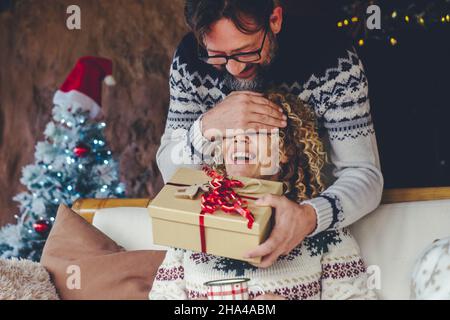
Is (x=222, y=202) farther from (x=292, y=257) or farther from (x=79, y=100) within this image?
(x=79, y=100)

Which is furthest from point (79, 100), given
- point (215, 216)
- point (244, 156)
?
point (215, 216)

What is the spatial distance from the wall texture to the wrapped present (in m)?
0.93

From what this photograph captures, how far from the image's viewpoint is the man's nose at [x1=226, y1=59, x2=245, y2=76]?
→ 1.54 meters

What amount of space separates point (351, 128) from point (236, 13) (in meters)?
0.40

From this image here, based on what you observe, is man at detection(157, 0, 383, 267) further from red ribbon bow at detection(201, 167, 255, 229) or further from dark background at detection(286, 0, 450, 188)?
dark background at detection(286, 0, 450, 188)

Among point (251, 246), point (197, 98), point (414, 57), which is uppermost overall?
point (414, 57)

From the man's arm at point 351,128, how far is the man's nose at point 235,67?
17 centimetres

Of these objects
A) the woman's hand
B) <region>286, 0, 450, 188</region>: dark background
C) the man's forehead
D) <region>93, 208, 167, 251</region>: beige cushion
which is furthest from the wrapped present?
<region>286, 0, 450, 188</region>: dark background

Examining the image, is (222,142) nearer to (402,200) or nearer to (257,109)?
(257,109)

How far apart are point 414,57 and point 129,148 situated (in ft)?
3.76

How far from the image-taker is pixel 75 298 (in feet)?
5.54

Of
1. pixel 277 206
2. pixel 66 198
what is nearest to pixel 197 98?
pixel 277 206

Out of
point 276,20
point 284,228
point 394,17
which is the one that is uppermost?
point 394,17

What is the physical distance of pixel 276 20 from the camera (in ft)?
5.09
